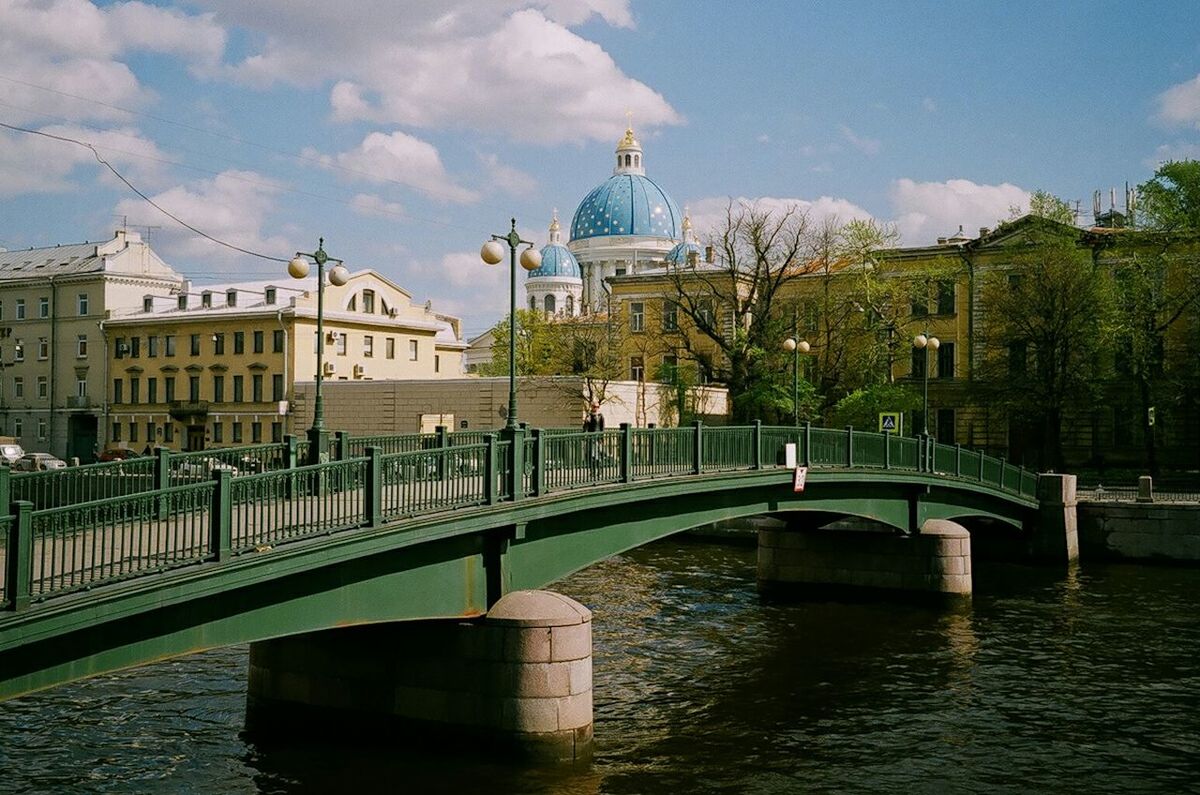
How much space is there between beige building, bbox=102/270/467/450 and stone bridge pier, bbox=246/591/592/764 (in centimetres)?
4749

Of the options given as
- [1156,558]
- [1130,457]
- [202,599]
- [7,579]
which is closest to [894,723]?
[202,599]

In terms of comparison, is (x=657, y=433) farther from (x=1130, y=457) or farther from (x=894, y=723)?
(x=1130, y=457)

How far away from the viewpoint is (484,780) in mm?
14117

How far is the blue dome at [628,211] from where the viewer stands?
109875 millimetres

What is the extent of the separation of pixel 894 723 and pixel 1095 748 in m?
2.82

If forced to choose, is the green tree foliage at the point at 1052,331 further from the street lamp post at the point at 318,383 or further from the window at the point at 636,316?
the street lamp post at the point at 318,383

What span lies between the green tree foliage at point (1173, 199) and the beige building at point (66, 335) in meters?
55.5

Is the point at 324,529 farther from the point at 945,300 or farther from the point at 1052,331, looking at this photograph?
the point at 945,300

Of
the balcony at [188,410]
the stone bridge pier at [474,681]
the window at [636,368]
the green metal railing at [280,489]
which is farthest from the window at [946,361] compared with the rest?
the stone bridge pier at [474,681]

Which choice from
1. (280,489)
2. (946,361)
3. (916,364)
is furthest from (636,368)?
(280,489)

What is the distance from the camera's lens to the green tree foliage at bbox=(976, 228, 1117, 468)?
→ 5109 cm

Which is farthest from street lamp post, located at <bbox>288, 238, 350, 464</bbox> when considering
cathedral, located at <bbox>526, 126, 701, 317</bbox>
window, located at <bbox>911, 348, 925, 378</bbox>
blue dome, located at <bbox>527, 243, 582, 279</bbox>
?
blue dome, located at <bbox>527, 243, 582, 279</bbox>

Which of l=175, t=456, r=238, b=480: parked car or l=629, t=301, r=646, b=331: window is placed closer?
l=175, t=456, r=238, b=480: parked car

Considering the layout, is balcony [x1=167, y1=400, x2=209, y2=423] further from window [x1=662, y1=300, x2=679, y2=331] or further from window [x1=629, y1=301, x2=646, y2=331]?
window [x1=662, y1=300, x2=679, y2=331]
